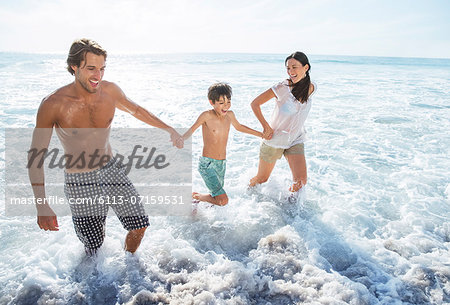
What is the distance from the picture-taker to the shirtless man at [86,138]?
258 centimetres

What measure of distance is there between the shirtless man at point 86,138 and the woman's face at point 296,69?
6.43ft

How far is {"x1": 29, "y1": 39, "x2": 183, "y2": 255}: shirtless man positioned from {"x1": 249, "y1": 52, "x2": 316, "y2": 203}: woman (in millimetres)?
1890

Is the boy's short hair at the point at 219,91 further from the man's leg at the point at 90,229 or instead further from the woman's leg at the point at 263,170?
the man's leg at the point at 90,229

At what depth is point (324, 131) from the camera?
873cm

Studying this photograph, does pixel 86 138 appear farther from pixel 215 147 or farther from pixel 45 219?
pixel 215 147

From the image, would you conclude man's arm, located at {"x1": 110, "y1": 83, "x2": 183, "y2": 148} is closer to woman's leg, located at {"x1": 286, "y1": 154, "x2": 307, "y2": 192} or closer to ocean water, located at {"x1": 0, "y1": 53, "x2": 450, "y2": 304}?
ocean water, located at {"x1": 0, "y1": 53, "x2": 450, "y2": 304}

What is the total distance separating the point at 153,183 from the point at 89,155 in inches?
107

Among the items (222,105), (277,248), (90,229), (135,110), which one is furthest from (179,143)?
(277,248)

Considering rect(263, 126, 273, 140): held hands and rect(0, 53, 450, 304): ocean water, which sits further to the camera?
rect(263, 126, 273, 140): held hands

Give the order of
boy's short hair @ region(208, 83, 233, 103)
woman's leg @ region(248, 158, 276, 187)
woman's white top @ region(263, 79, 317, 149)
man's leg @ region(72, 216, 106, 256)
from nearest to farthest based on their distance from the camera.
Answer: man's leg @ region(72, 216, 106, 256), boy's short hair @ region(208, 83, 233, 103), woman's white top @ region(263, 79, 317, 149), woman's leg @ region(248, 158, 276, 187)

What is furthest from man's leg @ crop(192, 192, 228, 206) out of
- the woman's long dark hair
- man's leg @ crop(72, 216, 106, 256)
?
the woman's long dark hair

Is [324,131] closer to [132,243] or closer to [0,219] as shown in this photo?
[132,243]

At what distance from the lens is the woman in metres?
3.93

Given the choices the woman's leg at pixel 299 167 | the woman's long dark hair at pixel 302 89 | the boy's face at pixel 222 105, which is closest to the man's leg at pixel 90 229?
the boy's face at pixel 222 105
